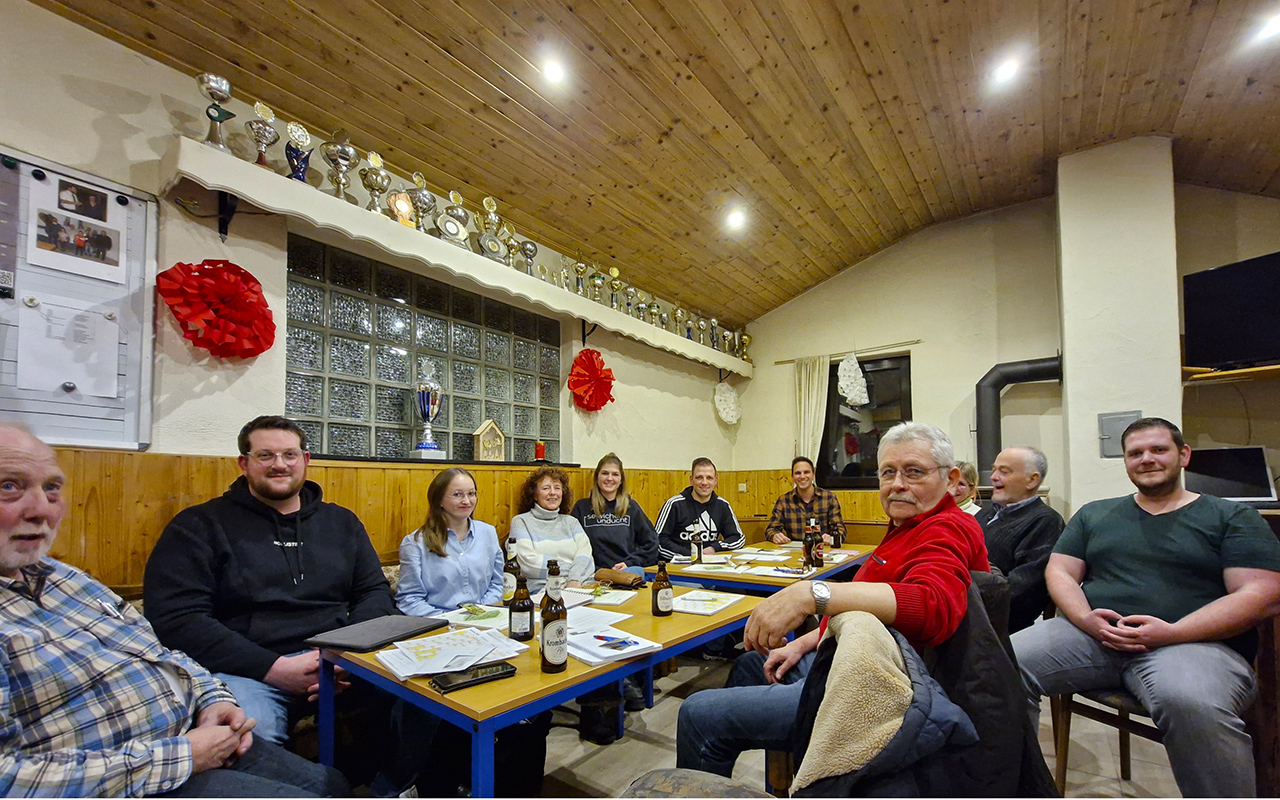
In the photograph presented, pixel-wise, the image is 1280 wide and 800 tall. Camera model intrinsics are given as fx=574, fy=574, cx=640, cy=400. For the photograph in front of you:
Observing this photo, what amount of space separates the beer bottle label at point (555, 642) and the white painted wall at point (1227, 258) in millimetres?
4998

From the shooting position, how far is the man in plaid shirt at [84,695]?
1087 millimetres

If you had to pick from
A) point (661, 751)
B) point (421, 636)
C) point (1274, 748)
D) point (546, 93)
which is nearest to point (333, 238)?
point (546, 93)

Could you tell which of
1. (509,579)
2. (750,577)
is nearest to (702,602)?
(750,577)

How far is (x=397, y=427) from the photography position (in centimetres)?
337

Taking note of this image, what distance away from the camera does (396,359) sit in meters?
3.41

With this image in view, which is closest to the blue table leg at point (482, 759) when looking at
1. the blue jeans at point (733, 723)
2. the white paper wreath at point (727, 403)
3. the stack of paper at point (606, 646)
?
the stack of paper at point (606, 646)

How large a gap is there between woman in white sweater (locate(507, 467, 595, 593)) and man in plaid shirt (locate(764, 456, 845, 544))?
1851 mm

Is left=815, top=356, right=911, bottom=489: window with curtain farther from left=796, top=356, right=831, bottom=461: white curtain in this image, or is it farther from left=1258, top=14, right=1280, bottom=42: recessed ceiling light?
left=1258, top=14, right=1280, bottom=42: recessed ceiling light

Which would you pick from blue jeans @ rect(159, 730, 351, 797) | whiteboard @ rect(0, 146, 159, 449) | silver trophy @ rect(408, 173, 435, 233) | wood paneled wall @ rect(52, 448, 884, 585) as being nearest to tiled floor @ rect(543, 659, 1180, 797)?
blue jeans @ rect(159, 730, 351, 797)

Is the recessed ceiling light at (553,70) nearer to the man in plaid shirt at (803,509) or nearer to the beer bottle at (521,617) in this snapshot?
the beer bottle at (521,617)

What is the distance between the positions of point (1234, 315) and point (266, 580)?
550 cm

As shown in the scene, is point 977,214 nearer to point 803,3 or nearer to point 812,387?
point 812,387

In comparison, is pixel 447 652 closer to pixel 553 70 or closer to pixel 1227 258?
pixel 553 70

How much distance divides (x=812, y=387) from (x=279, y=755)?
544 cm
